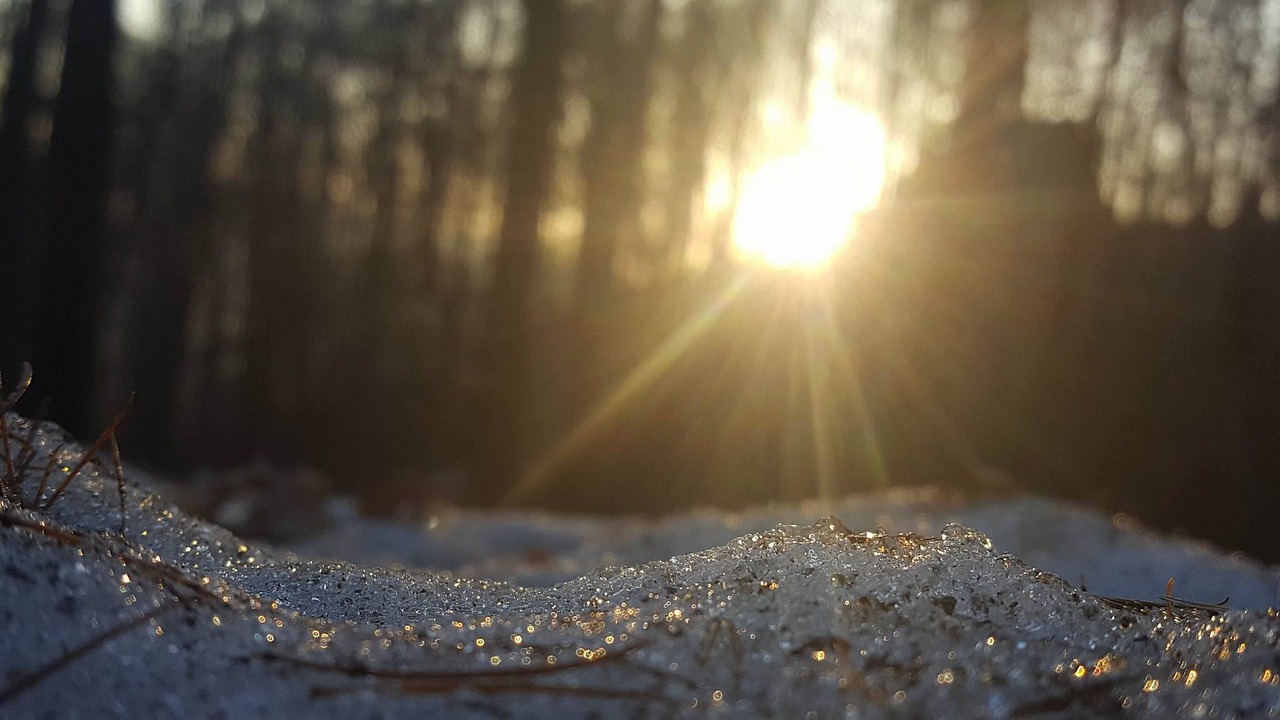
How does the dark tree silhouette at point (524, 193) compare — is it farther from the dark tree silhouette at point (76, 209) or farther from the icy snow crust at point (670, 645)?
the icy snow crust at point (670, 645)

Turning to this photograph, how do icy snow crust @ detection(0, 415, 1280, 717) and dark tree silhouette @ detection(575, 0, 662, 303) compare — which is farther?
dark tree silhouette @ detection(575, 0, 662, 303)

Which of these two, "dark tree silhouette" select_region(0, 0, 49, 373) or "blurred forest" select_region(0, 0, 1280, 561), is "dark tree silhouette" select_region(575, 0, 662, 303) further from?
"dark tree silhouette" select_region(0, 0, 49, 373)

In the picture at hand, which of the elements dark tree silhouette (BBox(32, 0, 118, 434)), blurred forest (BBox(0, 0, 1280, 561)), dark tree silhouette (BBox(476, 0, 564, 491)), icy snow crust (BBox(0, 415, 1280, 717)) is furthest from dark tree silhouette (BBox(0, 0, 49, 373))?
icy snow crust (BBox(0, 415, 1280, 717))

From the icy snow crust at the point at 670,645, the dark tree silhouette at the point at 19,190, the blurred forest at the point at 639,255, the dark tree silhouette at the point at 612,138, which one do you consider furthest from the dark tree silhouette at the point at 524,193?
the icy snow crust at the point at 670,645

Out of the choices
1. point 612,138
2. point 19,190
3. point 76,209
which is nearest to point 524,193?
point 76,209

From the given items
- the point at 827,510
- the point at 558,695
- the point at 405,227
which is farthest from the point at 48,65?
the point at 558,695

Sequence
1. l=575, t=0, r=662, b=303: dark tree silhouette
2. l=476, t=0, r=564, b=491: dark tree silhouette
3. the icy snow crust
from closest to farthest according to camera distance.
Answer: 1. the icy snow crust
2. l=476, t=0, r=564, b=491: dark tree silhouette
3. l=575, t=0, r=662, b=303: dark tree silhouette

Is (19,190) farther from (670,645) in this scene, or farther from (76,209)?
(670,645)

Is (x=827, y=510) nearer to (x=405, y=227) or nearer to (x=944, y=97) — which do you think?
(x=944, y=97)
